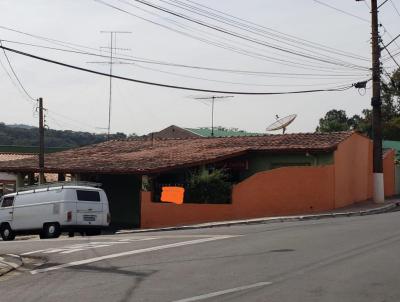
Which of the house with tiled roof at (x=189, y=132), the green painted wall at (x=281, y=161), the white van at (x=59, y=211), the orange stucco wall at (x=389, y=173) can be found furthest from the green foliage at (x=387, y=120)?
the white van at (x=59, y=211)

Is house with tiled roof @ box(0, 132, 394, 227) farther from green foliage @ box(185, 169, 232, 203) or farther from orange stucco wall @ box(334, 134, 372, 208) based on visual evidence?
green foliage @ box(185, 169, 232, 203)

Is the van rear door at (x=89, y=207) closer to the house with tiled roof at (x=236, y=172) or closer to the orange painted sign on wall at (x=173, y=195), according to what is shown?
the house with tiled roof at (x=236, y=172)

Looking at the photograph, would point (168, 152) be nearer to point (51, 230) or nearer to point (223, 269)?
point (51, 230)

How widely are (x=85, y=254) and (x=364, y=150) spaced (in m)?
21.8

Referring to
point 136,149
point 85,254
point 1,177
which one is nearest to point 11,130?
point 1,177

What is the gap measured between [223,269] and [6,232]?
55.6ft

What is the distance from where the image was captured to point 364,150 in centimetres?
3344

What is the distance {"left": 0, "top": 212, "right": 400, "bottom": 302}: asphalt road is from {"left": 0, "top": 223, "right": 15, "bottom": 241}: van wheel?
857 centimetres

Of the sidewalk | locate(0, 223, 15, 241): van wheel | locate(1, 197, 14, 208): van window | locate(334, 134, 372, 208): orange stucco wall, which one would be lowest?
locate(0, 223, 15, 241): van wheel

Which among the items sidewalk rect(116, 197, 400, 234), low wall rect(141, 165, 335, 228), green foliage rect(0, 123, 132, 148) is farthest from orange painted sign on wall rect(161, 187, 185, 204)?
green foliage rect(0, 123, 132, 148)

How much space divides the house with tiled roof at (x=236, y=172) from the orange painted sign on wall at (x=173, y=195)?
0.32 m

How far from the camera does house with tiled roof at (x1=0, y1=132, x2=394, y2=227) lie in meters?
27.0

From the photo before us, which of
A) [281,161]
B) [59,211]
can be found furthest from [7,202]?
[281,161]

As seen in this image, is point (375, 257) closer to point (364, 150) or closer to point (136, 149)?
point (364, 150)
